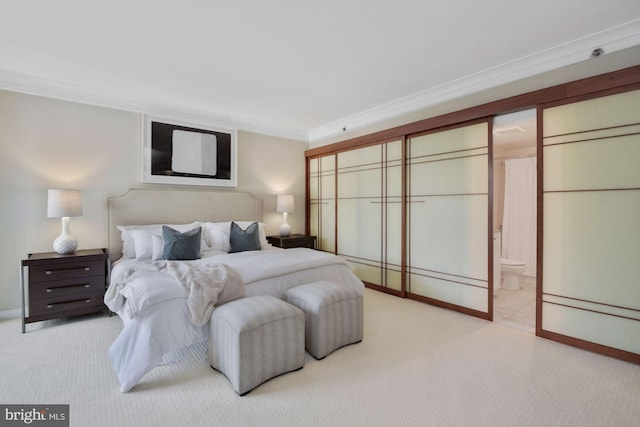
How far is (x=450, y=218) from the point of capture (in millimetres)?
3480

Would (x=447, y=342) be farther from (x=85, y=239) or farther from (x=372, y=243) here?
(x=85, y=239)

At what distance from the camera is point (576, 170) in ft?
8.42

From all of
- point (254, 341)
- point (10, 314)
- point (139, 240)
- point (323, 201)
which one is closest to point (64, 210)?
point (139, 240)

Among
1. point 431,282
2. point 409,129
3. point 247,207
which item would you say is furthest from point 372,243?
point 247,207

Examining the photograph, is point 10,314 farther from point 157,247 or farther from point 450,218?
point 450,218

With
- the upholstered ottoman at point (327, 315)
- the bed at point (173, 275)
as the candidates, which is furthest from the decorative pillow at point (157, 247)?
the upholstered ottoman at point (327, 315)

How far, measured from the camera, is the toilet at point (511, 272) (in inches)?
168

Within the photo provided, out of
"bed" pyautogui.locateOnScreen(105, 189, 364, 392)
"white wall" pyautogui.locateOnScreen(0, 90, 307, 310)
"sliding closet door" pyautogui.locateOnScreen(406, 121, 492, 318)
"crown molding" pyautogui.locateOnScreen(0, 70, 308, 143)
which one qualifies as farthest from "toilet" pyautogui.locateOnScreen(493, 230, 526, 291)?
"white wall" pyautogui.locateOnScreen(0, 90, 307, 310)

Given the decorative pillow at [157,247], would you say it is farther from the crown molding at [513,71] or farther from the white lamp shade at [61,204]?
the crown molding at [513,71]

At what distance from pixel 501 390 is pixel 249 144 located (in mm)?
4425

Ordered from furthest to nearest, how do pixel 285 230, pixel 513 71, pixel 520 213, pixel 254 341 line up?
1. pixel 520 213
2. pixel 285 230
3. pixel 513 71
4. pixel 254 341

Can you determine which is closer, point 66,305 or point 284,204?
point 66,305

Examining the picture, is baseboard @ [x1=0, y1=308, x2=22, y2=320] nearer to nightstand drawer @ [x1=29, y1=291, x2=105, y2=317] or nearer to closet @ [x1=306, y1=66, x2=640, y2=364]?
nightstand drawer @ [x1=29, y1=291, x2=105, y2=317]

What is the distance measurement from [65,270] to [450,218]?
421 cm
